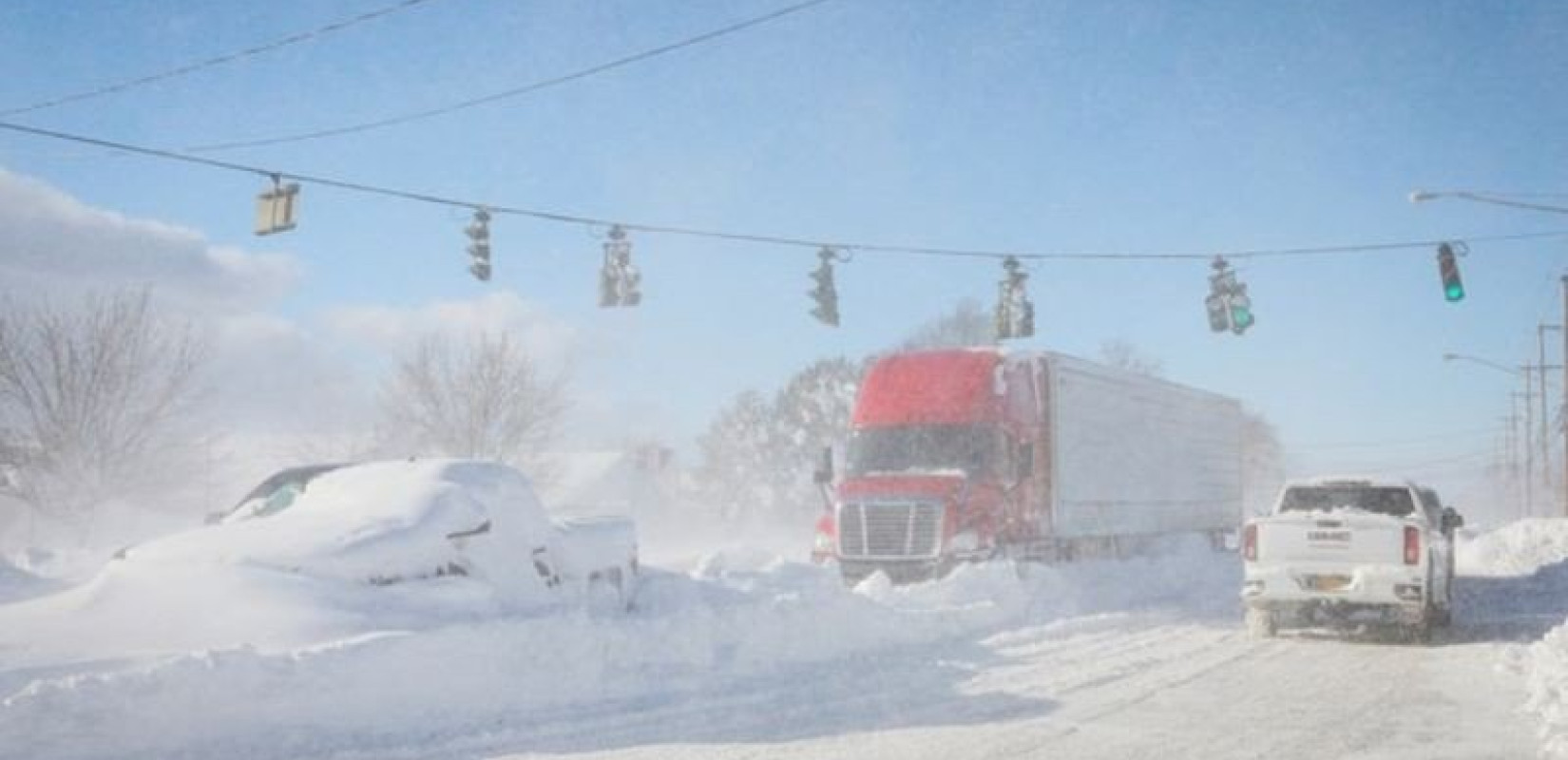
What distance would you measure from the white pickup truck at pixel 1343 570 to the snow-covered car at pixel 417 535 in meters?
7.07

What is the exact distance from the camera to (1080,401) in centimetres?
2058

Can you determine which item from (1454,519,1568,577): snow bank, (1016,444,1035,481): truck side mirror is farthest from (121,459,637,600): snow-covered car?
(1454,519,1568,577): snow bank

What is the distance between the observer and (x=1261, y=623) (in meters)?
13.6

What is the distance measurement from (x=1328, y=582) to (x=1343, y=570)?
21cm

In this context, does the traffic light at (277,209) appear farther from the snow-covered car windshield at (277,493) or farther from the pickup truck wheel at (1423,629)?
the pickup truck wheel at (1423,629)

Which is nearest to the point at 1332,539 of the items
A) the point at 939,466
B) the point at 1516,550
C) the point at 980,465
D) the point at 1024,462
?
the point at 1024,462

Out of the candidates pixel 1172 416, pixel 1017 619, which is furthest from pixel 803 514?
pixel 1017 619

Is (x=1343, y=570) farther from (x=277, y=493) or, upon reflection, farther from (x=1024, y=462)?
(x=277, y=493)

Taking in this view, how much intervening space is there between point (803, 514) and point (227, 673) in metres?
67.6

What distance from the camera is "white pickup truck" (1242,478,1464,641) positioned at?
42.0ft

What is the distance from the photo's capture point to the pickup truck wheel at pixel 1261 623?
44.4 feet

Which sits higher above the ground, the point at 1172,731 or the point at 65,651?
the point at 65,651

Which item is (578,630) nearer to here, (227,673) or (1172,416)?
(227,673)

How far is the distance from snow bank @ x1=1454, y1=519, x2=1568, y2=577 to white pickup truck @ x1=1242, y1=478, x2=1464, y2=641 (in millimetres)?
16040
